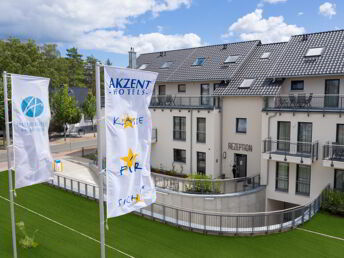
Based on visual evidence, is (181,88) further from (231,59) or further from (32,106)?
(32,106)

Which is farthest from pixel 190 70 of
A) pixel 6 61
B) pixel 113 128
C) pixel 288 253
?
pixel 6 61

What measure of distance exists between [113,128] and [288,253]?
9431 mm

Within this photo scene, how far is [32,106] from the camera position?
1020cm

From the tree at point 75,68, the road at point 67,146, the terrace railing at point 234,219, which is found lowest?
the terrace railing at point 234,219

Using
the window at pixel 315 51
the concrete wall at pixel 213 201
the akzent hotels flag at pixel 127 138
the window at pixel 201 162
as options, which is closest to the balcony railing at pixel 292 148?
the concrete wall at pixel 213 201

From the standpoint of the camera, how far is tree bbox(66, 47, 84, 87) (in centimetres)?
7800

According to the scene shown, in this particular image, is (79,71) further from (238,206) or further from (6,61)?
(238,206)

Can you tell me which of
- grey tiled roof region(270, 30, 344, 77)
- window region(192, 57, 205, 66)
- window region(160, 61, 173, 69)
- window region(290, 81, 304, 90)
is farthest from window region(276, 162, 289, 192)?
window region(160, 61, 173, 69)

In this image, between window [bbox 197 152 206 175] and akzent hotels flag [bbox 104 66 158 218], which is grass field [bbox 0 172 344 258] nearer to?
akzent hotels flag [bbox 104 66 158 218]

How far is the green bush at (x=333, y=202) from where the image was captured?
1630 centimetres

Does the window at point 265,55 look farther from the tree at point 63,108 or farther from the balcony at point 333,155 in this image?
the tree at point 63,108

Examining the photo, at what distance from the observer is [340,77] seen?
1844 centimetres

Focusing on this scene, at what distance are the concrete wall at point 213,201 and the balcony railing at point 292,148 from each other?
272 centimetres

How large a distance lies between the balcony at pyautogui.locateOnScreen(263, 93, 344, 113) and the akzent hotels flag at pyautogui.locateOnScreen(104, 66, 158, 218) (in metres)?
13.0
